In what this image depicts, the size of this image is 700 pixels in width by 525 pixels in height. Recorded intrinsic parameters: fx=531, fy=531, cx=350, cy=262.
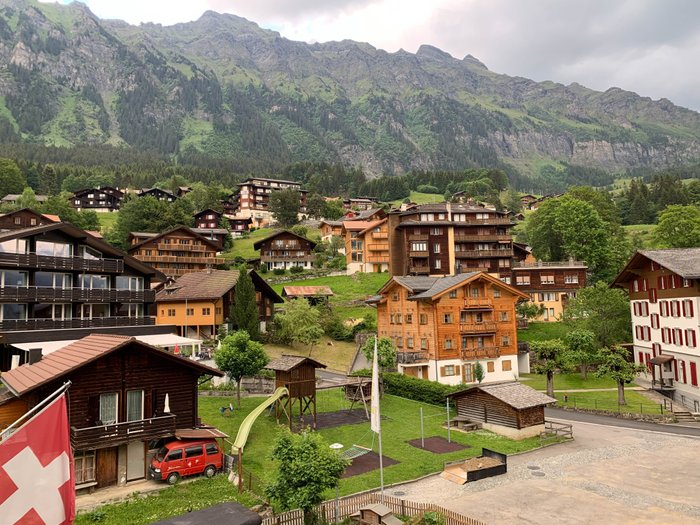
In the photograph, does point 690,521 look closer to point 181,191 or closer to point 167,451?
point 167,451

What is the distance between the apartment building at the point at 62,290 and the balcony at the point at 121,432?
69.5 ft

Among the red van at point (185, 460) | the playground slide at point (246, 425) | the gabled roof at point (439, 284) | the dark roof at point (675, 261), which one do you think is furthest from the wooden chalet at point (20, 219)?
the dark roof at point (675, 261)

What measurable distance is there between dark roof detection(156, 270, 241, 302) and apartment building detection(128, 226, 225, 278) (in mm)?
24331

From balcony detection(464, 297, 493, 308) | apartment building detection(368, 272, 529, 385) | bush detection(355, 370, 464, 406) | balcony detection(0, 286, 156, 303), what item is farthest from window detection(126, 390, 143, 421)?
balcony detection(464, 297, 493, 308)

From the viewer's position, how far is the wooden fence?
21939mm

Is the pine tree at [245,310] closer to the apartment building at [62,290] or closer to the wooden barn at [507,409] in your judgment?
the apartment building at [62,290]

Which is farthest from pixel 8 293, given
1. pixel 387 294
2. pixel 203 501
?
pixel 387 294

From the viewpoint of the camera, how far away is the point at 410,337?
61.2m

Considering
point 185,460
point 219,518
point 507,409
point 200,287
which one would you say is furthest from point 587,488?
point 200,287

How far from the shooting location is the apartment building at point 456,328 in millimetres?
57688

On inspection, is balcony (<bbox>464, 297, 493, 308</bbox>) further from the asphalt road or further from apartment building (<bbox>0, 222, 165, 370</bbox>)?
apartment building (<bbox>0, 222, 165, 370</bbox>)

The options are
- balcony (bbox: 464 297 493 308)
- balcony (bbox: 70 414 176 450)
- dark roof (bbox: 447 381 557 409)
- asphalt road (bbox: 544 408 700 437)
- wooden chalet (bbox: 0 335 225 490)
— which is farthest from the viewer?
balcony (bbox: 464 297 493 308)

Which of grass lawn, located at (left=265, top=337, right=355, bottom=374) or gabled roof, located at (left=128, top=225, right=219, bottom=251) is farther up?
gabled roof, located at (left=128, top=225, right=219, bottom=251)

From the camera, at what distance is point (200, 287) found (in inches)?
2876
